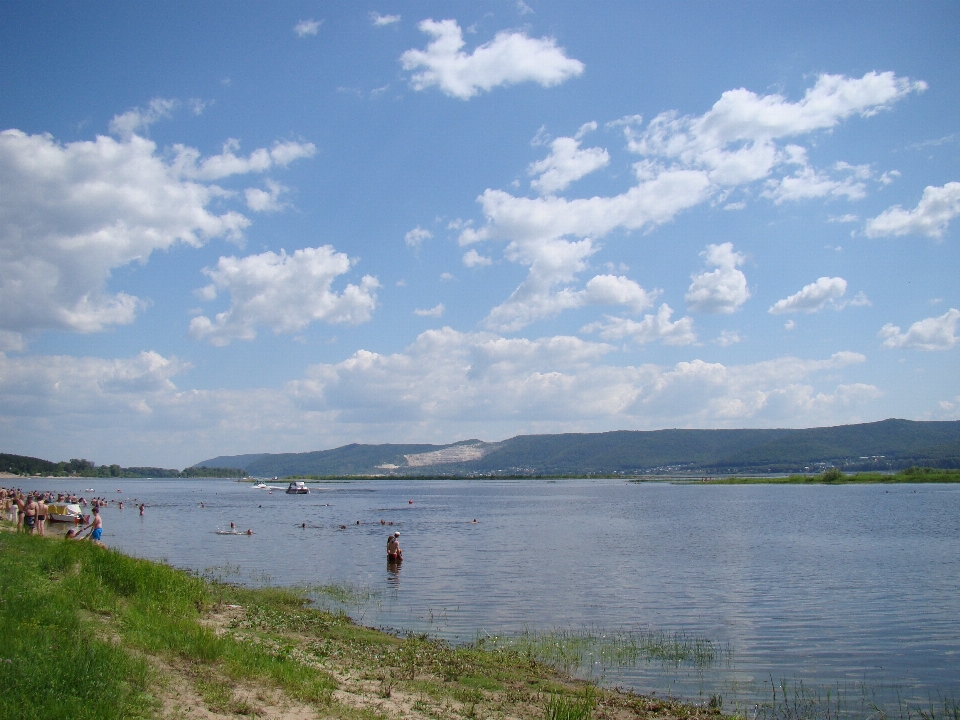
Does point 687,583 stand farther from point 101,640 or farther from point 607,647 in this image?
point 101,640

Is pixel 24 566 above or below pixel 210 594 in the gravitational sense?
above

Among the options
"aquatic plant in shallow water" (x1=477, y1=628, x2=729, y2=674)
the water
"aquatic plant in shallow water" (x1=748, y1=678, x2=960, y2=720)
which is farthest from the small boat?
"aquatic plant in shallow water" (x1=748, y1=678, x2=960, y2=720)

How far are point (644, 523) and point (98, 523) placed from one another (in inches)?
1754

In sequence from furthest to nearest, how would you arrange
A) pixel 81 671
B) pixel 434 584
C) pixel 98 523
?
pixel 98 523
pixel 434 584
pixel 81 671

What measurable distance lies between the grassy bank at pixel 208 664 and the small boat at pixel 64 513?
35.4m

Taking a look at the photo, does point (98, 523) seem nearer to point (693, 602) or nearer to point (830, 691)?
point (693, 602)

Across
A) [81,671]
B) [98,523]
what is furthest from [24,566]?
[98,523]

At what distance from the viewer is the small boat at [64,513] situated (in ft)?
166

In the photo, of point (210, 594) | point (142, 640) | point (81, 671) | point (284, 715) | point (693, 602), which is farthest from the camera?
point (693, 602)

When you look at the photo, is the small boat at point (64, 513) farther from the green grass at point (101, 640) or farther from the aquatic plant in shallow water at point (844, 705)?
the aquatic plant in shallow water at point (844, 705)

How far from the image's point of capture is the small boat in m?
50.5

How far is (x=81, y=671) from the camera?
9461mm

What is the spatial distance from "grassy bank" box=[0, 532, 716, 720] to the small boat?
1395 inches

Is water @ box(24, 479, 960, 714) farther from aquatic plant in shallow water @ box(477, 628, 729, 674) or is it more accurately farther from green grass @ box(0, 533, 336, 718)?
green grass @ box(0, 533, 336, 718)
